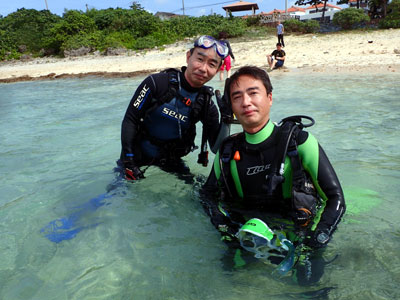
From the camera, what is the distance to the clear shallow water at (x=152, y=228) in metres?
2.34

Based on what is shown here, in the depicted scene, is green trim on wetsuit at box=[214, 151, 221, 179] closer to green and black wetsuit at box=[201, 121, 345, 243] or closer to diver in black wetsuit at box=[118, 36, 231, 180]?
green and black wetsuit at box=[201, 121, 345, 243]

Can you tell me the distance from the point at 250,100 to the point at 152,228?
67.6 inches

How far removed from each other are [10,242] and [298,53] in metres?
16.0

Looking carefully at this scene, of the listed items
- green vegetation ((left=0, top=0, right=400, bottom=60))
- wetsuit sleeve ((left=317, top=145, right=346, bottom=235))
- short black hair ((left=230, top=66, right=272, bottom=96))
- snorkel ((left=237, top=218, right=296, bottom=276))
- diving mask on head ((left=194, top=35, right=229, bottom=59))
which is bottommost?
snorkel ((left=237, top=218, right=296, bottom=276))

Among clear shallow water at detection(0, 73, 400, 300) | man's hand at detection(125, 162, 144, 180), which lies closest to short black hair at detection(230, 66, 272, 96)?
clear shallow water at detection(0, 73, 400, 300)

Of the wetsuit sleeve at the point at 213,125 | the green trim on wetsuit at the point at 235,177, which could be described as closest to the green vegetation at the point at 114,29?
the wetsuit sleeve at the point at 213,125

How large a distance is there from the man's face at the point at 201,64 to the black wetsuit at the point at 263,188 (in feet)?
2.72

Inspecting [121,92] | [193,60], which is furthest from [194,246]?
[121,92]

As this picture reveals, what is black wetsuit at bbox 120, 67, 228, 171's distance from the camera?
320 centimetres

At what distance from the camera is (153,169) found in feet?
14.6

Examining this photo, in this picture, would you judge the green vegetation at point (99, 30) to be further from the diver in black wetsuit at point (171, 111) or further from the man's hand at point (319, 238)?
the man's hand at point (319, 238)

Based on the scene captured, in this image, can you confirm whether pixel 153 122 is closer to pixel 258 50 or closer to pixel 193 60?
pixel 193 60

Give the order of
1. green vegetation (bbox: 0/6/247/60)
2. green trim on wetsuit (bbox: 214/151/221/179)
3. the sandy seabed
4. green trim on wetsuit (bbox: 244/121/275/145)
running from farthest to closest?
1. green vegetation (bbox: 0/6/247/60)
2. the sandy seabed
3. green trim on wetsuit (bbox: 214/151/221/179)
4. green trim on wetsuit (bbox: 244/121/275/145)

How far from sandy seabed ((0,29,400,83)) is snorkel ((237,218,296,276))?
Result: 36.9ft
